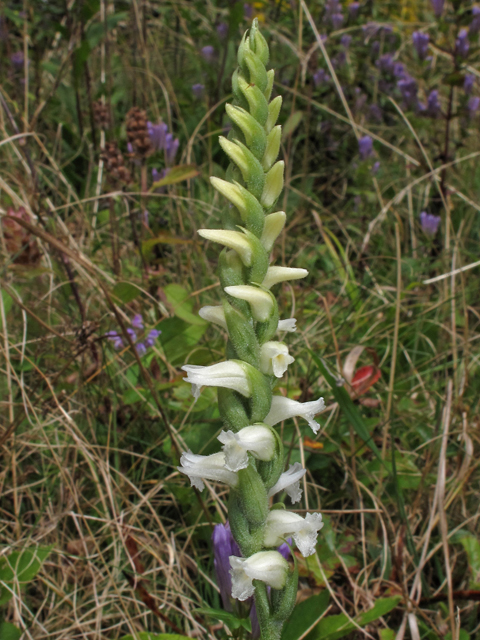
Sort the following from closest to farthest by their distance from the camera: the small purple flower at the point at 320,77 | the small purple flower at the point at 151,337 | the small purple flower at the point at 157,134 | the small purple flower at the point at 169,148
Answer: the small purple flower at the point at 151,337, the small purple flower at the point at 157,134, the small purple flower at the point at 169,148, the small purple flower at the point at 320,77

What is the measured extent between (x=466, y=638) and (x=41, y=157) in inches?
121

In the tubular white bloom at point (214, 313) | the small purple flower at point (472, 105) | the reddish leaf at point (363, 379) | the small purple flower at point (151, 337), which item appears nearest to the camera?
the tubular white bloom at point (214, 313)

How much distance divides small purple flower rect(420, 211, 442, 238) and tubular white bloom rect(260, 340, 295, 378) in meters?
2.28

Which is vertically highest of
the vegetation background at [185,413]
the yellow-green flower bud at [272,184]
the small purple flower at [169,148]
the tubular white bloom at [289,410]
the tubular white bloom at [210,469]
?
the yellow-green flower bud at [272,184]

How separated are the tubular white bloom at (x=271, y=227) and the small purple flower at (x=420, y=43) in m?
3.10

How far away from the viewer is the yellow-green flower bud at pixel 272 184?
934 millimetres

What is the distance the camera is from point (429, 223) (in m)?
2.99

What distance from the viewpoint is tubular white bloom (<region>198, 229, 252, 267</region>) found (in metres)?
0.90

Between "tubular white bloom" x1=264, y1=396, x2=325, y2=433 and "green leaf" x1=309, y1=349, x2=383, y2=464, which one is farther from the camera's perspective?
"green leaf" x1=309, y1=349, x2=383, y2=464

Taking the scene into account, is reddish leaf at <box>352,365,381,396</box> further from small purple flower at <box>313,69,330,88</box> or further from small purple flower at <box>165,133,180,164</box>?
small purple flower at <box>313,69,330,88</box>

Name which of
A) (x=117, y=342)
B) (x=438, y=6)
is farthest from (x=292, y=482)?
(x=438, y=6)

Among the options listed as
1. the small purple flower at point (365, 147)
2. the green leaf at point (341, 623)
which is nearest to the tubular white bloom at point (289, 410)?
the green leaf at point (341, 623)

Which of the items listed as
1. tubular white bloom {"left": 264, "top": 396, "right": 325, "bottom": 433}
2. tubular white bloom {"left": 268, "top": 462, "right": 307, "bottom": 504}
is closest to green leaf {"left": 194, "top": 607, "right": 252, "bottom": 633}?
tubular white bloom {"left": 268, "top": 462, "right": 307, "bottom": 504}

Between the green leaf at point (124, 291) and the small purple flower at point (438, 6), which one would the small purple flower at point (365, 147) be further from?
the green leaf at point (124, 291)
